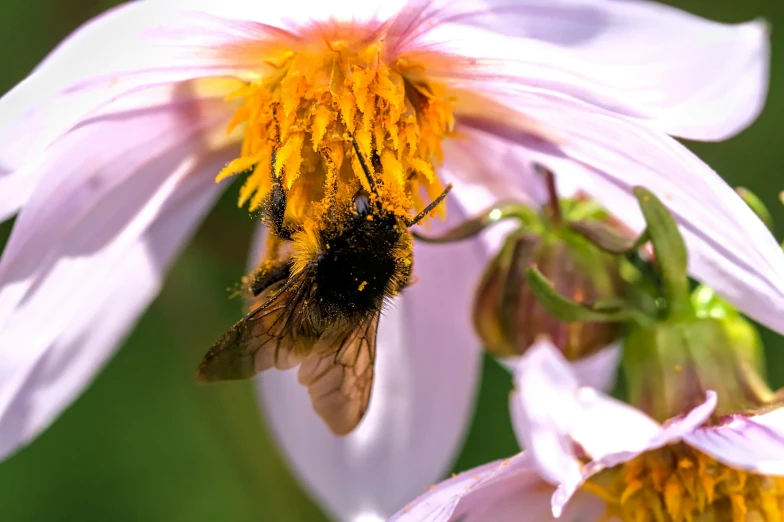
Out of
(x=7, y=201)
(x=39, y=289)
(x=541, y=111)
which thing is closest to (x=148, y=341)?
(x=39, y=289)

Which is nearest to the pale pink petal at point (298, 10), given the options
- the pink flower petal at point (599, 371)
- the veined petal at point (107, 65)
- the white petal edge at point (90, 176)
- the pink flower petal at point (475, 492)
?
the veined petal at point (107, 65)

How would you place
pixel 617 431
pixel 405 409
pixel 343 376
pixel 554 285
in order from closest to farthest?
1. pixel 617 431
2. pixel 343 376
3. pixel 554 285
4. pixel 405 409

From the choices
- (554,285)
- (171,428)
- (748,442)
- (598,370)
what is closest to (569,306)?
(554,285)

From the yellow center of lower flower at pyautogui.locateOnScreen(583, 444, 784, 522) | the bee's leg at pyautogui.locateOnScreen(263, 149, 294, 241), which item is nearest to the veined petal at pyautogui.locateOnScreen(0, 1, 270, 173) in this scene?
the bee's leg at pyautogui.locateOnScreen(263, 149, 294, 241)

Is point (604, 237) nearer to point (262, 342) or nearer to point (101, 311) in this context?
point (262, 342)

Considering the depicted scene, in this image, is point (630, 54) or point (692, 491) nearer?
point (630, 54)

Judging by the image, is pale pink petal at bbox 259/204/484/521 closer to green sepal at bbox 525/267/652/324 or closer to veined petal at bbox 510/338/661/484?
green sepal at bbox 525/267/652/324
